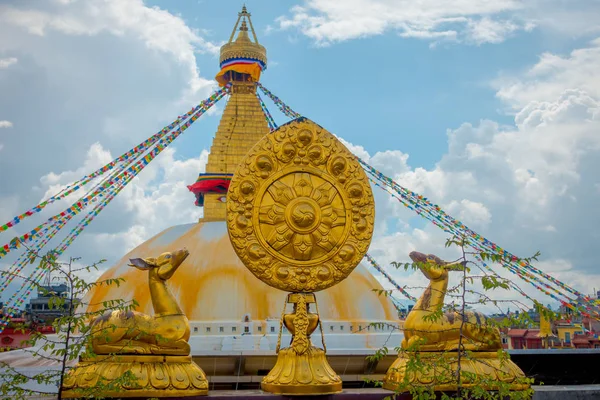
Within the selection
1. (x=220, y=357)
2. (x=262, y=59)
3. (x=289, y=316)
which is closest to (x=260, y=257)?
(x=289, y=316)

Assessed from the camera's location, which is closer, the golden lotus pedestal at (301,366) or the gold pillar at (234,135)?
the golden lotus pedestal at (301,366)

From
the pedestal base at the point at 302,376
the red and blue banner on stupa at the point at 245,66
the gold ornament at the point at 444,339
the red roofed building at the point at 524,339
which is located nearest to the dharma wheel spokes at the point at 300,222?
the pedestal base at the point at 302,376

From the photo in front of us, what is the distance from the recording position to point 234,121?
63.1 ft

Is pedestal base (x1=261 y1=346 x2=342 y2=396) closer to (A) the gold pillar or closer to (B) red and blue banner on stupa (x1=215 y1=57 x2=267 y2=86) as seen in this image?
(A) the gold pillar

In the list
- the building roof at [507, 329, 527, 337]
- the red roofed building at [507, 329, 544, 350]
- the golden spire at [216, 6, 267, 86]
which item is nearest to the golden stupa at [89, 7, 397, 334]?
the golden spire at [216, 6, 267, 86]

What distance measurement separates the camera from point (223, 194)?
1844 centimetres

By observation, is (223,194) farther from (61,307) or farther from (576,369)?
(61,307)

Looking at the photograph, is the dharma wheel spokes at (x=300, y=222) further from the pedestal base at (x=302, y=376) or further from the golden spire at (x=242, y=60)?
the golden spire at (x=242, y=60)

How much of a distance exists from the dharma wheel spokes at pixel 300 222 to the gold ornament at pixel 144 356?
1.05 meters

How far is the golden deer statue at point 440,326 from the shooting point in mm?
8328

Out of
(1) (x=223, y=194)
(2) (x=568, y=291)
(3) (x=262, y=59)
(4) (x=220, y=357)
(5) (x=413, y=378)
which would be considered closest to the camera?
(5) (x=413, y=378)

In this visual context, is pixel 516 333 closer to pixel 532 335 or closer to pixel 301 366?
pixel 532 335

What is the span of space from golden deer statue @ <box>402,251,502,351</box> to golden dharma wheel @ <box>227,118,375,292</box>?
97 cm

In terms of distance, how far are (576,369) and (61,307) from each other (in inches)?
376
